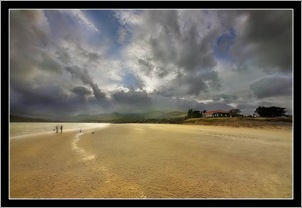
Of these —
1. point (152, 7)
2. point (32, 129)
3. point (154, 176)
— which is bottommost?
point (32, 129)

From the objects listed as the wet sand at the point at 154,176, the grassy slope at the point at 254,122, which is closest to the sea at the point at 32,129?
the wet sand at the point at 154,176

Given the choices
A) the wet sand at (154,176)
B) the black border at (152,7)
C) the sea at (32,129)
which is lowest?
the sea at (32,129)

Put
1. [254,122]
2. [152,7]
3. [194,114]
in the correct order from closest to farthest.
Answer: [152,7]
[254,122]
[194,114]

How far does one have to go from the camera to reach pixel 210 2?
4789 millimetres

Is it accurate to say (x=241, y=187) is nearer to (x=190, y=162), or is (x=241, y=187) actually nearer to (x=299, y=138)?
(x=299, y=138)

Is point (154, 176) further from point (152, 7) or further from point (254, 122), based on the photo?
point (254, 122)

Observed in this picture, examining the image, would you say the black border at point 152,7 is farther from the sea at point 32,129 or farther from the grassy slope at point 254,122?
the grassy slope at point 254,122

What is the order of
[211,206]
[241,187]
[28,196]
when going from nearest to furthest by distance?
[211,206]
[28,196]
[241,187]

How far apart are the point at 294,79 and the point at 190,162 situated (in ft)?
14.8

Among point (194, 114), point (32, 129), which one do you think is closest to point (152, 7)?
point (32, 129)

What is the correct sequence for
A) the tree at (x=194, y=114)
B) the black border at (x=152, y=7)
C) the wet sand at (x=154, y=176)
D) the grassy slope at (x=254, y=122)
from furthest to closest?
1. the tree at (x=194, y=114)
2. the grassy slope at (x=254, y=122)
3. the wet sand at (x=154, y=176)
4. the black border at (x=152, y=7)

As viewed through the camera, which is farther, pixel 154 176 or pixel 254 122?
pixel 254 122

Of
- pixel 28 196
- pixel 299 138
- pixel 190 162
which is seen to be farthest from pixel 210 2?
pixel 28 196

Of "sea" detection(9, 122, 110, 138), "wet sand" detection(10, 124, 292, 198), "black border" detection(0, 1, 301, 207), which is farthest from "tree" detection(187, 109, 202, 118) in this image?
"black border" detection(0, 1, 301, 207)
